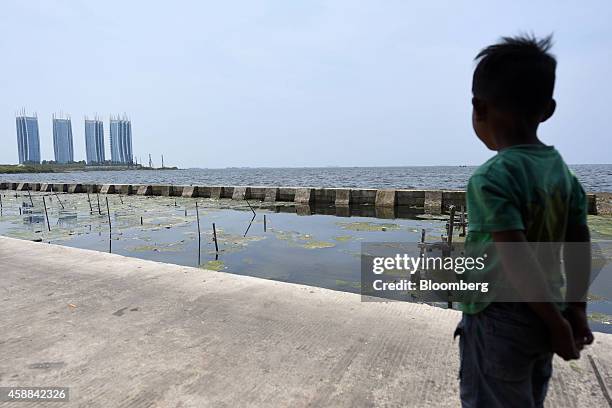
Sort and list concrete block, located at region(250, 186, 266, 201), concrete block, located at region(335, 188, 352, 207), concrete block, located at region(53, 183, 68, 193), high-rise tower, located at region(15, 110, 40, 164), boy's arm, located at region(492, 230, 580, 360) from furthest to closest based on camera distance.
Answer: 1. high-rise tower, located at region(15, 110, 40, 164)
2. concrete block, located at region(53, 183, 68, 193)
3. concrete block, located at region(250, 186, 266, 201)
4. concrete block, located at region(335, 188, 352, 207)
5. boy's arm, located at region(492, 230, 580, 360)

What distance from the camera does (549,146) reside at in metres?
1.20

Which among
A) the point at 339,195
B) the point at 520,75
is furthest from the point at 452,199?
the point at 520,75

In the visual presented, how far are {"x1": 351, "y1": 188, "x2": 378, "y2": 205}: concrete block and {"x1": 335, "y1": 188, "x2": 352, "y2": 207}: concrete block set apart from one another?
0.23 m

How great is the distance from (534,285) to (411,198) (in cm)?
1953

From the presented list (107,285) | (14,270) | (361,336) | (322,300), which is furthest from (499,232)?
(14,270)

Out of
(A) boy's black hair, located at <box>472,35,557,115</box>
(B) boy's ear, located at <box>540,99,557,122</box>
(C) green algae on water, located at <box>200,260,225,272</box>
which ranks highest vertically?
(A) boy's black hair, located at <box>472,35,557,115</box>

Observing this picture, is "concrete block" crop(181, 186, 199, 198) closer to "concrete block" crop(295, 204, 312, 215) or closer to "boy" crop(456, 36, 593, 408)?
"concrete block" crop(295, 204, 312, 215)

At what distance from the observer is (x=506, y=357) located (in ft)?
3.66

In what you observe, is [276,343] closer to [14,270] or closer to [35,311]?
[35,311]

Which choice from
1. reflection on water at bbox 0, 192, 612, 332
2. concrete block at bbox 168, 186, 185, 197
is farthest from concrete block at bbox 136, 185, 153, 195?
reflection on water at bbox 0, 192, 612, 332

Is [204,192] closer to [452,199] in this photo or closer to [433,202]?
[433,202]

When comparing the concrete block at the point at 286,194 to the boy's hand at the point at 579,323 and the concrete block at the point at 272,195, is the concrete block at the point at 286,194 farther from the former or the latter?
the boy's hand at the point at 579,323

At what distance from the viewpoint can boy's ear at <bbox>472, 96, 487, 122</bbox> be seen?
4.13 feet

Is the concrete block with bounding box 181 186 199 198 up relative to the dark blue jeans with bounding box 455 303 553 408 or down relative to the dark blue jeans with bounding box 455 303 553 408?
down
